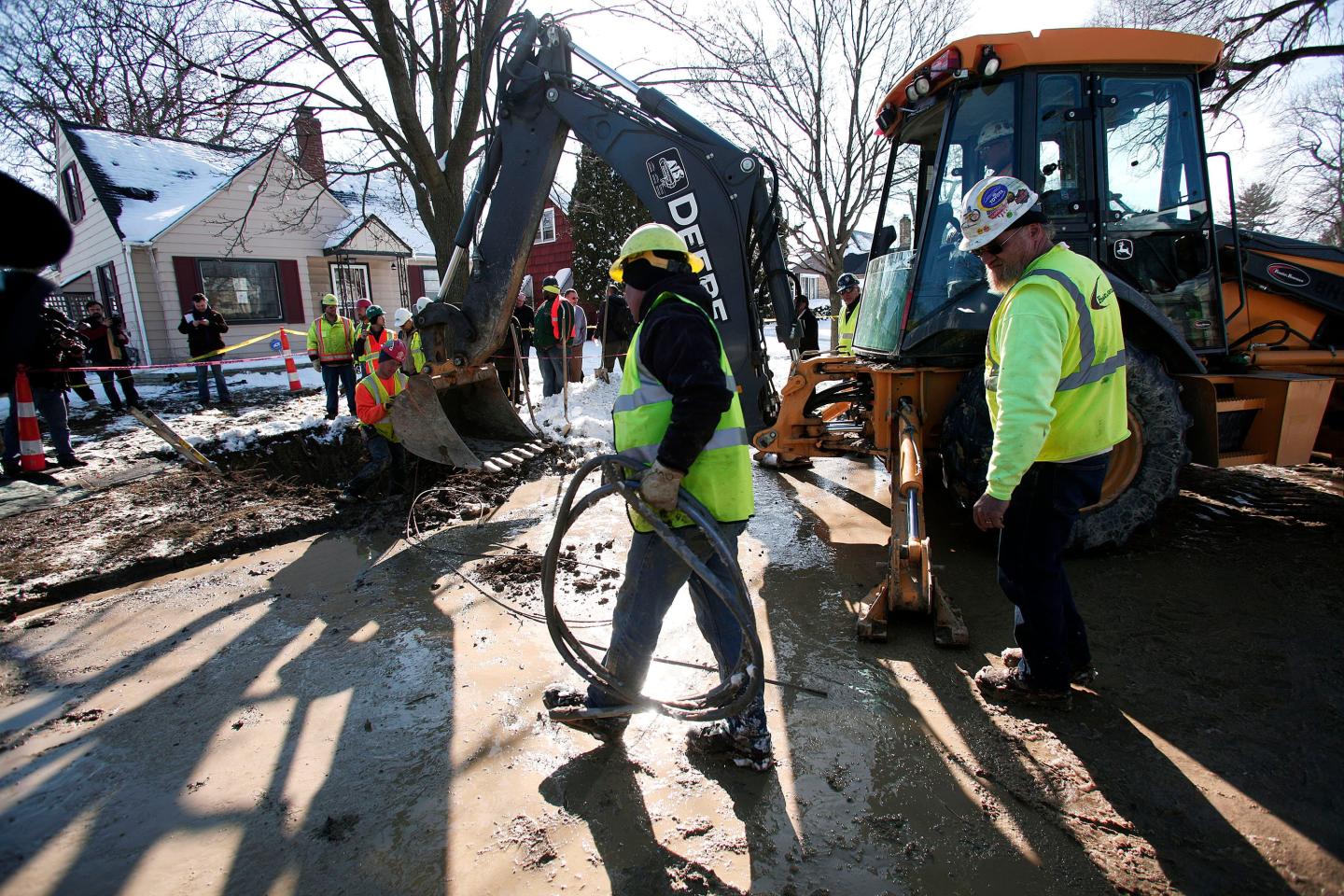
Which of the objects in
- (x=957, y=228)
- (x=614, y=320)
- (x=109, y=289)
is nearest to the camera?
(x=957, y=228)

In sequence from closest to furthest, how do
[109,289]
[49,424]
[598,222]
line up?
[49,424] → [109,289] → [598,222]

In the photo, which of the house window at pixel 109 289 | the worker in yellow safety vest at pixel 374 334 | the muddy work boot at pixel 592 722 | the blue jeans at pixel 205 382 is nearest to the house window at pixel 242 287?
the house window at pixel 109 289

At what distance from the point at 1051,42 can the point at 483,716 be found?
4660mm

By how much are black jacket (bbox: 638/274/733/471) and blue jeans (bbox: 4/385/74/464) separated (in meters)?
7.03

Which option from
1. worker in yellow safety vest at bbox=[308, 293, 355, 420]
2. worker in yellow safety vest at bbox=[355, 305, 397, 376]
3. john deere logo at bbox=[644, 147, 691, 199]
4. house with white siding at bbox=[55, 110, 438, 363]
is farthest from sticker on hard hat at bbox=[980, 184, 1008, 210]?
house with white siding at bbox=[55, 110, 438, 363]

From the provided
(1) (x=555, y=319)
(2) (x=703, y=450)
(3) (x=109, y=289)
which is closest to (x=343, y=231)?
(3) (x=109, y=289)

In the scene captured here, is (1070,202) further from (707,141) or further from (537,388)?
(537,388)

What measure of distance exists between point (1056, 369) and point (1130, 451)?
225 cm

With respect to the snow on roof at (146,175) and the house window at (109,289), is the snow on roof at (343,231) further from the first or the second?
the house window at (109,289)

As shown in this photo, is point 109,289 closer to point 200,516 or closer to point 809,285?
point 200,516

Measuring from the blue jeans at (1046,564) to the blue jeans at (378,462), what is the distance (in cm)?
513

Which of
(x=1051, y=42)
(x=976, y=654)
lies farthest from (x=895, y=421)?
(x=1051, y=42)

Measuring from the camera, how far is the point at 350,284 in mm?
18453

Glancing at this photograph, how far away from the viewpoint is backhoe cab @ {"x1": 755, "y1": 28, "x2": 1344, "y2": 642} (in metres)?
4.10
